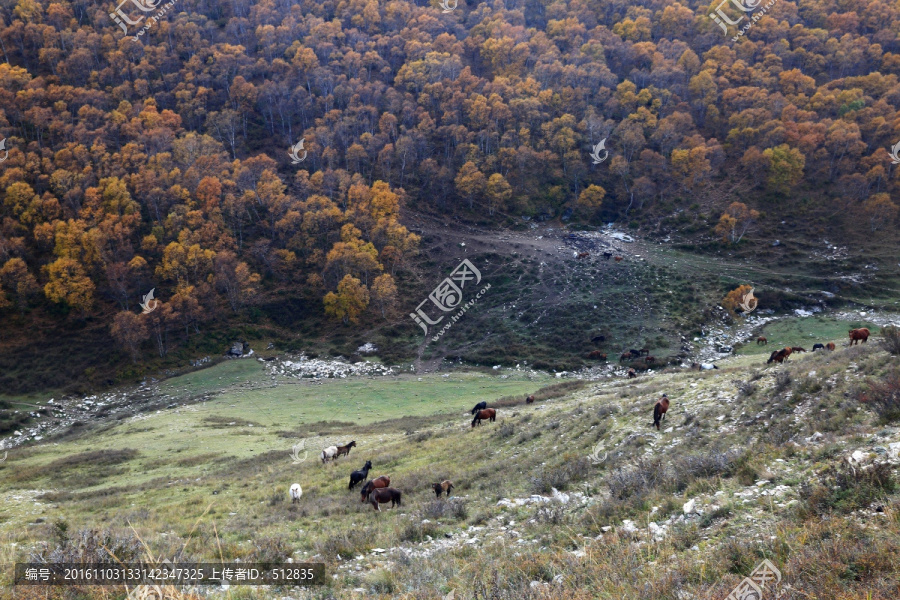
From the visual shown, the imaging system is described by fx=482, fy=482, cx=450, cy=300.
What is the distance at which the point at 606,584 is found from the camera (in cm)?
632

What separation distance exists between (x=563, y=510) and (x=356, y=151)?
8162 cm

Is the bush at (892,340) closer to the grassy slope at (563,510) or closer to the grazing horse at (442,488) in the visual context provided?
the grassy slope at (563,510)

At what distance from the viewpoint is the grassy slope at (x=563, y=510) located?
21.0 feet

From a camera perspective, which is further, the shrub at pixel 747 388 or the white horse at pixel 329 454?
the white horse at pixel 329 454

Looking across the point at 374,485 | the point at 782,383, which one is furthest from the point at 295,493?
the point at 782,383

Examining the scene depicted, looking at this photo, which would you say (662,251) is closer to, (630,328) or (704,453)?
(630,328)

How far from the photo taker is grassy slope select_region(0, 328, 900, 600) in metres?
6.39

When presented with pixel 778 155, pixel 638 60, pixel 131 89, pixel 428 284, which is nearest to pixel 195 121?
pixel 131 89

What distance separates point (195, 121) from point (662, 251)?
8726 centimetres

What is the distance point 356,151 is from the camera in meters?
83.8

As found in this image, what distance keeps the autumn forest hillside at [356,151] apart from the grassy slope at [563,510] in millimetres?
39540

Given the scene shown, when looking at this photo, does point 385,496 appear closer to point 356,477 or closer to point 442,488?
point 442,488

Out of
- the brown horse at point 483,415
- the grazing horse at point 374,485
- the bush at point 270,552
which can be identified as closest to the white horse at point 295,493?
the grazing horse at point 374,485

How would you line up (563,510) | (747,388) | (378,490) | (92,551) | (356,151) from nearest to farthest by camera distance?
1. (92,551)
2. (563,510)
3. (378,490)
4. (747,388)
5. (356,151)
